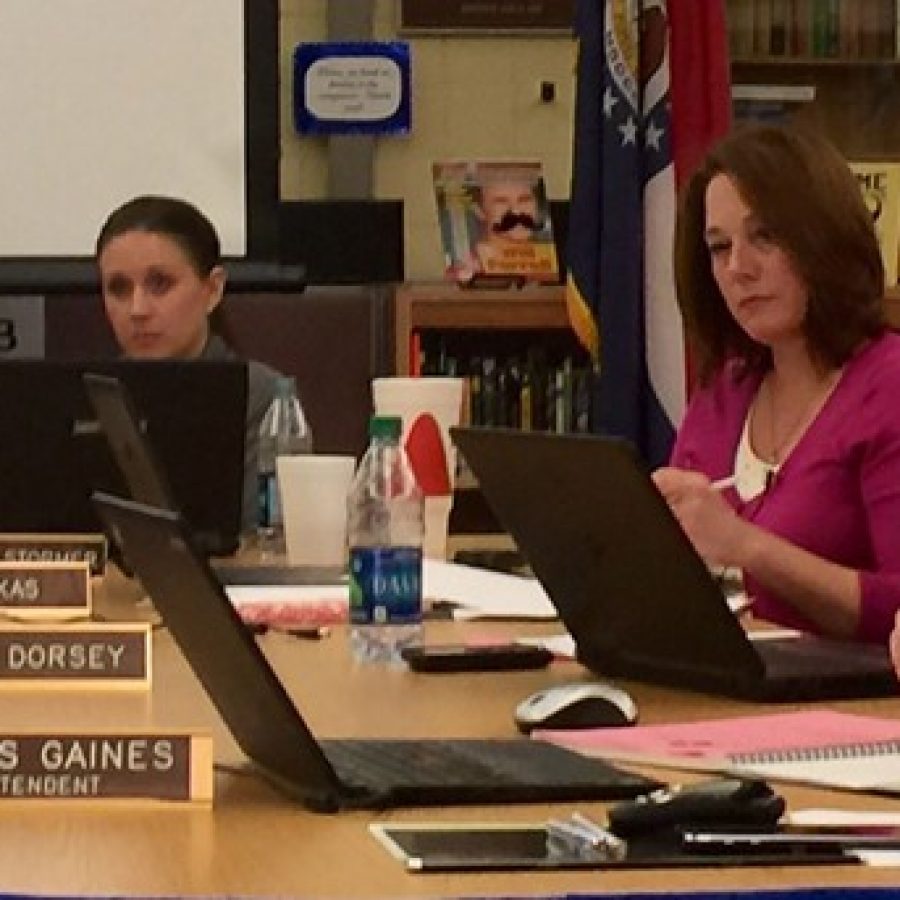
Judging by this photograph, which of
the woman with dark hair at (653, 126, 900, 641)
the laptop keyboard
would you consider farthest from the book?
the laptop keyboard

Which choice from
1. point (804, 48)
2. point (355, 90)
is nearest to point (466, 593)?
point (355, 90)

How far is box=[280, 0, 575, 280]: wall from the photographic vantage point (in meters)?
5.19

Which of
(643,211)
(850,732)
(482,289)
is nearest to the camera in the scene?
(850,732)

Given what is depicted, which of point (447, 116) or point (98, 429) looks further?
point (447, 116)

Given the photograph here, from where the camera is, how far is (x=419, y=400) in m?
2.86

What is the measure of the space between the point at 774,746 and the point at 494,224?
350cm

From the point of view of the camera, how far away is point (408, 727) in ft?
5.54

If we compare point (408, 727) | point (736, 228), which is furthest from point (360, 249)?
point (408, 727)

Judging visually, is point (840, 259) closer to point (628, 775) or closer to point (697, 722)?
A: point (697, 722)

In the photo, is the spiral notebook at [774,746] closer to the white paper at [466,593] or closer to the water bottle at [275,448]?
the white paper at [466,593]

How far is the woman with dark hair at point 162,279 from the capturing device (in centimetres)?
373

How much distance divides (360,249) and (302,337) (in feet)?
1.17

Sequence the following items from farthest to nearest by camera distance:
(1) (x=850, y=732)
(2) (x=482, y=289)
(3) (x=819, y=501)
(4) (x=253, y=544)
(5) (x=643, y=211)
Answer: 1. (2) (x=482, y=289)
2. (5) (x=643, y=211)
3. (4) (x=253, y=544)
4. (3) (x=819, y=501)
5. (1) (x=850, y=732)

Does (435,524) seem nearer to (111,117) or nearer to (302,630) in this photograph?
(302,630)
